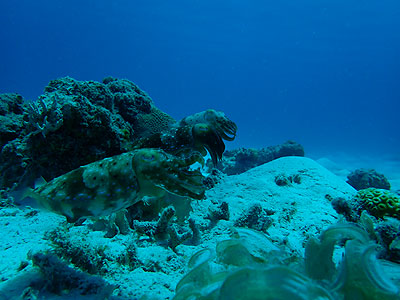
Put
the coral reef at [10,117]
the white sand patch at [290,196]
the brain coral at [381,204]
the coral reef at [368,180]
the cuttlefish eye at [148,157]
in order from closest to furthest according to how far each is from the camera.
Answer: the cuttlefish eye at [148,157]
the white sand patch at [290,196]
the brain coral at [381,204]
the coral reef at [10,117]
the coral reef at [368,180]

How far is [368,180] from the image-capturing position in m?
13.0

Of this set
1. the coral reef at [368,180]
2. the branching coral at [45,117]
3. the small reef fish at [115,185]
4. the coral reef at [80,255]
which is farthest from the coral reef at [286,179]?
the coral reef at [368,180]

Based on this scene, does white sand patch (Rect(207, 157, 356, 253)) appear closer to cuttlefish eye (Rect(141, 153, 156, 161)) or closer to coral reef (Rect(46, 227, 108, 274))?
cuttlefish eye (Rect(141, 153, 156, 161))

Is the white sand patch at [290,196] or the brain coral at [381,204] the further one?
the brain coral at [381,204]

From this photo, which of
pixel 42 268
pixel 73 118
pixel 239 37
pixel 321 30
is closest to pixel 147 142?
pixel 73 118

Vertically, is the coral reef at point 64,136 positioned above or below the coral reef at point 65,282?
above

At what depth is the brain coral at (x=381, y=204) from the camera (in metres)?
4.89

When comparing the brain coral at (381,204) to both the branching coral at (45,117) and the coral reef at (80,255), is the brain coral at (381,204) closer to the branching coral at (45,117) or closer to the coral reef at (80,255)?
the coral reef at (80,255)

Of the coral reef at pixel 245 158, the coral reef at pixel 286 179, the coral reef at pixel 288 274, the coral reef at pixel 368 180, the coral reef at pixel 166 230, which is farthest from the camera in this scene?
the coral reef at pixel 245 158

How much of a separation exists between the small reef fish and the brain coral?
14.9 feet

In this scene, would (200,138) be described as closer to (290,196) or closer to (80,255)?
(80,255)

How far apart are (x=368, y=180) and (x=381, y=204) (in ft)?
32.5

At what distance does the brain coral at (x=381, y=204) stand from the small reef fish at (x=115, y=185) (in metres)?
A: 4.56

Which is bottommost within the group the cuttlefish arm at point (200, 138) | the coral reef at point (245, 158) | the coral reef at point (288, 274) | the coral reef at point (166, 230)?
the coral reef at point (288, 274)
